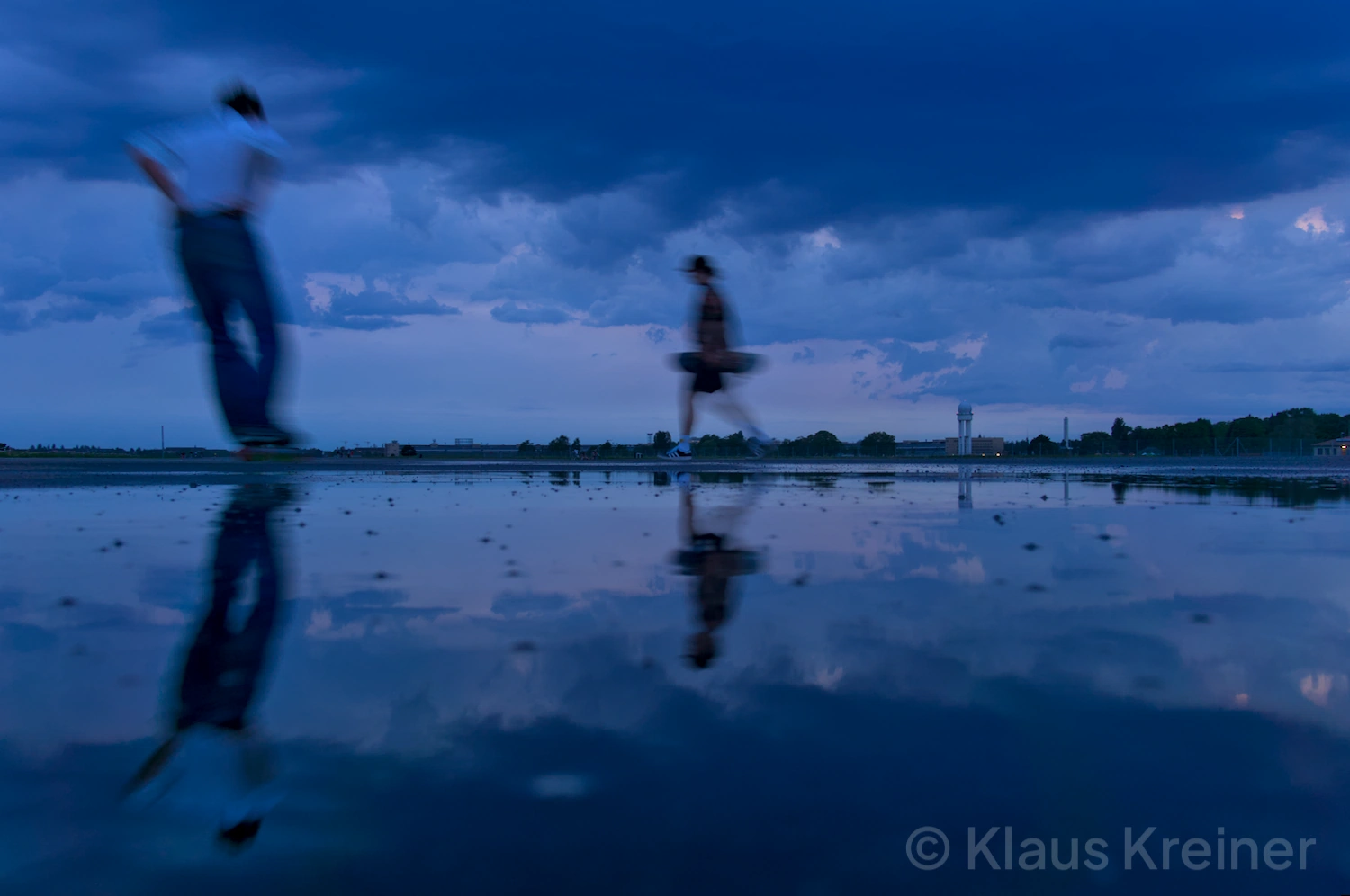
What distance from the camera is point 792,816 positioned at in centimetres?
170

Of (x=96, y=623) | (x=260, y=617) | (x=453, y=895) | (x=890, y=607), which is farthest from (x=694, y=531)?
(x=453, y=895)

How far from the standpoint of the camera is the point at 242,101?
20.9ft

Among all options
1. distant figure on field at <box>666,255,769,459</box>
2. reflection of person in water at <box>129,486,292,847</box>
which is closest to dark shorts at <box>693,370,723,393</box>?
distant figure on field at <box>666,255,769,459</box>

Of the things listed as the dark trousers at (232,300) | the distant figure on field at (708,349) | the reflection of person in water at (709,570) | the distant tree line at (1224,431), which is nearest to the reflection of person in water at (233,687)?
the reflection of person in water at (709,570)

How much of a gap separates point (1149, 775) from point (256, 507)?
860cm

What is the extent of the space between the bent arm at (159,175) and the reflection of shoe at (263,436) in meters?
1.67

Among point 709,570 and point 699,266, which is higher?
point 699,266

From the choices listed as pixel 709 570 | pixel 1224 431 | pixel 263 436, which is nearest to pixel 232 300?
pixel 263 436

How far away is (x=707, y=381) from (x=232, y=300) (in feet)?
20.1

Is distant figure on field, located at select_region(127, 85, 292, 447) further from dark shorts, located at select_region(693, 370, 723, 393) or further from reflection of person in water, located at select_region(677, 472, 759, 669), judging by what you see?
dark shorts, located at select_region(693, 370, 723, 393)

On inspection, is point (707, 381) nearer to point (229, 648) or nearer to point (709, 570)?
point (709, 570)

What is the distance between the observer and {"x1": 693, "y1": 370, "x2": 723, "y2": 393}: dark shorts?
11148 mm

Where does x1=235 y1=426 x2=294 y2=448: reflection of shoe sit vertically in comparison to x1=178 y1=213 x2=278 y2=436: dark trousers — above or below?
below

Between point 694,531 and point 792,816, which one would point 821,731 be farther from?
point 694,531
